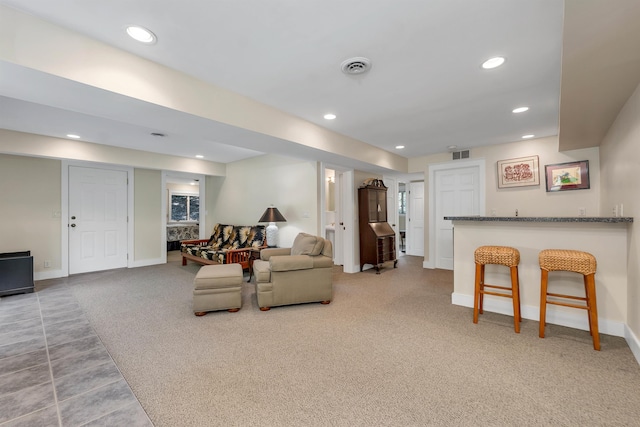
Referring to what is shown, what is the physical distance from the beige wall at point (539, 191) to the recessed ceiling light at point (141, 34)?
510 centimetres

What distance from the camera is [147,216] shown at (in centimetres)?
608

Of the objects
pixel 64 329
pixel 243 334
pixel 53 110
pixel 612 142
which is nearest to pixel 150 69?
pixel 53 110

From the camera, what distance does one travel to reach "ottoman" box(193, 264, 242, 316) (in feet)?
9.91

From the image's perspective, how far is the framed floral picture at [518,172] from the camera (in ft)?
14.5

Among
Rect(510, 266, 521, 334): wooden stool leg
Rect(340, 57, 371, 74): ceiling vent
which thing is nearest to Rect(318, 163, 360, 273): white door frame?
Rect(340, 57, 371, 74): ceiling vent

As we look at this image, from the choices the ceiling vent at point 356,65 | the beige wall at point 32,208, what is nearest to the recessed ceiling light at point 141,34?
the ceiling vent at point 356,65

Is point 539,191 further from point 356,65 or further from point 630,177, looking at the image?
point 356,65

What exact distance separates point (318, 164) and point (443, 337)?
3.38 m

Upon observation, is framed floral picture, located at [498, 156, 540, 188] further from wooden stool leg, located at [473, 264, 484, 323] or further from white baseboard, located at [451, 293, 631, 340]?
wooden stool leg, located at [473, 264, 484, 323]

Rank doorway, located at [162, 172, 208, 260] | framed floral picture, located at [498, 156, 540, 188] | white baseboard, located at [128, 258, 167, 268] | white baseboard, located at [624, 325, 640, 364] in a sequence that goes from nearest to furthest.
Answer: white baseboard, located at [624, 325, 640, 364]
framed floral picture, located at [498, 156, 540, 188]
white baseboard, located at [128, 258, 167, 268]
doorway, located at [162, 172, 208, 260]

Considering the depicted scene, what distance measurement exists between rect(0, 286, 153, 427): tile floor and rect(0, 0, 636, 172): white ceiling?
2061 mm

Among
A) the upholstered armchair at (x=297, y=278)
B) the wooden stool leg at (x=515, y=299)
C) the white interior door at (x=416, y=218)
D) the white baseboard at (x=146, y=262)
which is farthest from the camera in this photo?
the white interior door at (x=416, y=218)

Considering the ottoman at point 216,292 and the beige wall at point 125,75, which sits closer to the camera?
the beige wall at point 125,75

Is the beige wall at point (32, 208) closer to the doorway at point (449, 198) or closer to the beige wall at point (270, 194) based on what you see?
the beige wall at point (270, 194)
